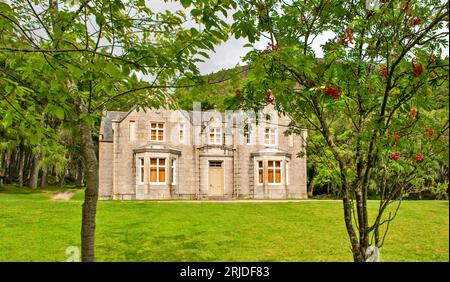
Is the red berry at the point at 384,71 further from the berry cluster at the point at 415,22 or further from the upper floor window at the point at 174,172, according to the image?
the upper floor window at the point at 174,172

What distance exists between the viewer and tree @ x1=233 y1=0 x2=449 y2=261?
3346 millimetres

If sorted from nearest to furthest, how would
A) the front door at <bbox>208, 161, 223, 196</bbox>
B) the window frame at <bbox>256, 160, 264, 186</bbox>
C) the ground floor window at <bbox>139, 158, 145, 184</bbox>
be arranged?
the ground floor window at <bbox>139, 158, 145, 184</bbox> < the front door at <bbox>208, 161, 223, 196</bbox> < the window frame at <bbox>256, 160, 264, 186</bbox>

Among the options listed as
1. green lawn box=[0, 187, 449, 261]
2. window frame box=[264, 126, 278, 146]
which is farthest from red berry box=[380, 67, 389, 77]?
window frame box=[264, 126, 278, 146]

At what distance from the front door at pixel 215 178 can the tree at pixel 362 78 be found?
2340 cm

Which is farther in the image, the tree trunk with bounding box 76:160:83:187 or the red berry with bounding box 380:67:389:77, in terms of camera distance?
the tree trunk with bounding box 76:160:83:187

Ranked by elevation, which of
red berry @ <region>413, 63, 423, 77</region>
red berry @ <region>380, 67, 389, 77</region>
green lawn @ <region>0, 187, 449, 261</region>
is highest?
red berry @ <region>380, 67, 389, 77</region>

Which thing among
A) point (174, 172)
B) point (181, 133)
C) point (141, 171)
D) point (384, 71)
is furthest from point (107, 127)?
point (384, 71)

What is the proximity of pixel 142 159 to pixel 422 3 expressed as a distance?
939 inches

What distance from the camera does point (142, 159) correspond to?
2616cm

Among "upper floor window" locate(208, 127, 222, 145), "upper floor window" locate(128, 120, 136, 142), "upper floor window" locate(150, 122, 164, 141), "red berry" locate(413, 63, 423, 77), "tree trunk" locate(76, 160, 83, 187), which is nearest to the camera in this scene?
"red berry" locate(413, 63, 423, 77)

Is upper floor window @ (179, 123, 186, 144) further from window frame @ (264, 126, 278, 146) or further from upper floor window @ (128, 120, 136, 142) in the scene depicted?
window frame @ (264, 126, 278, 146)

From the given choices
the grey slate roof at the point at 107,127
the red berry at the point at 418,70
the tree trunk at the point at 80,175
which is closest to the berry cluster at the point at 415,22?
the red berry at the point at 418,70

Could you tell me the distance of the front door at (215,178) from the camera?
27.7m
